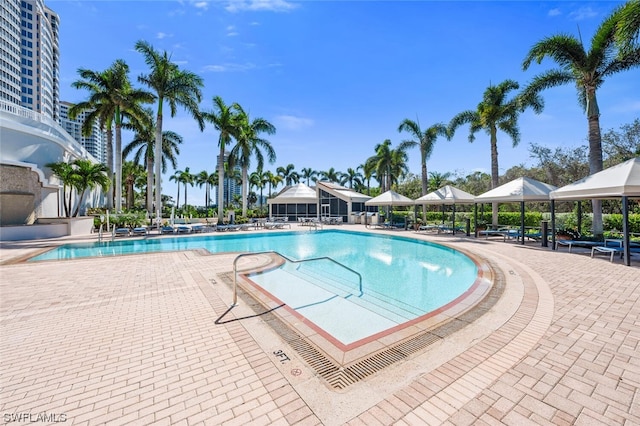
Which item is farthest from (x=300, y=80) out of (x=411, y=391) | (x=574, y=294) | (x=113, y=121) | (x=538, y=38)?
(x=411, y=391)

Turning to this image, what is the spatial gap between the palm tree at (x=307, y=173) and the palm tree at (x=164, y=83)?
37.4 metres

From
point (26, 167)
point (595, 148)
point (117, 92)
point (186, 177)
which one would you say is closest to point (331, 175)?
point (186, 177)

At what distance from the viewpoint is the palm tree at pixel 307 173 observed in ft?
185

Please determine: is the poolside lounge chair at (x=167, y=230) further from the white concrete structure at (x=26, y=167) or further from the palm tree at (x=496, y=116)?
the palm tree at (x=496, y=116)

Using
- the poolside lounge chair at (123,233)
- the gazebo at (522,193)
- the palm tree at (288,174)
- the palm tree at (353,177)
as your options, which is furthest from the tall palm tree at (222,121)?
the palm tree at (353,177)

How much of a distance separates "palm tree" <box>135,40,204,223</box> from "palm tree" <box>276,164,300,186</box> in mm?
33550

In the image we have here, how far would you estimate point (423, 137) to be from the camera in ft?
73.7

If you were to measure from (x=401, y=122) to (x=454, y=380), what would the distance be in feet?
75.3

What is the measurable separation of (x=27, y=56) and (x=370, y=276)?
10158 centimetres

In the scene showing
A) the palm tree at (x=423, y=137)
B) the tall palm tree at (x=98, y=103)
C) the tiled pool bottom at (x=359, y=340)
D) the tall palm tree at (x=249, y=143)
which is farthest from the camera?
the tall palm tree at (x=249, y=143)

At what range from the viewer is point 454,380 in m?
2.72

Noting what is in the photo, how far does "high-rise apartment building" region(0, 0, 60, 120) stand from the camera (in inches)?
2266

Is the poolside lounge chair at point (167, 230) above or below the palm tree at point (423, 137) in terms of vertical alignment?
below

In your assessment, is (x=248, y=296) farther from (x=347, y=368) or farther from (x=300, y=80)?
(x=300, y=80)
